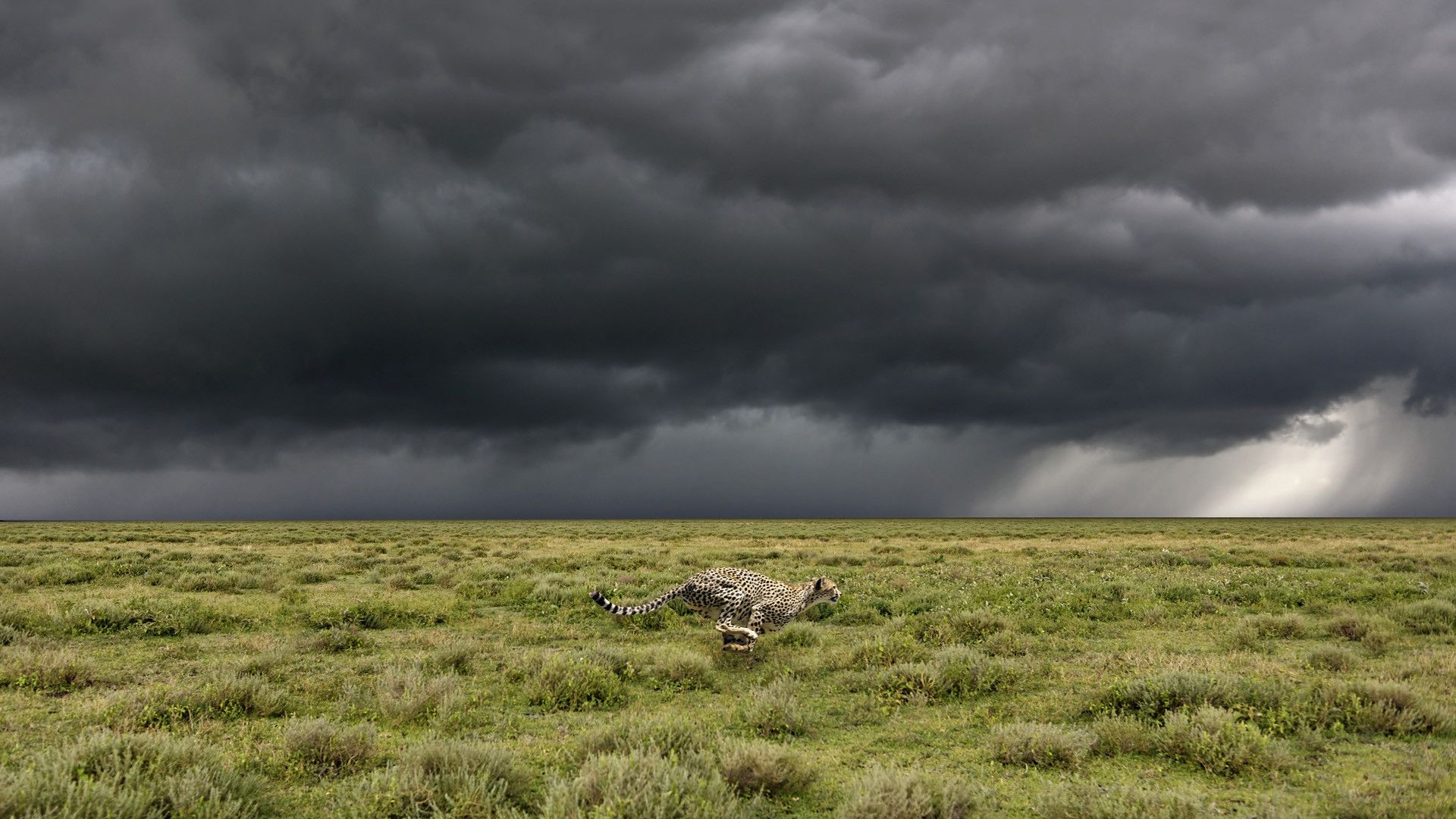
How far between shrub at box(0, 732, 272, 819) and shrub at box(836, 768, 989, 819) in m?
4.86

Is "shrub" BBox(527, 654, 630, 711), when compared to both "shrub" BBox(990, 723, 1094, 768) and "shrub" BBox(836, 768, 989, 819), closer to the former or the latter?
"shrub" BBox(836, 768, 989, 819)

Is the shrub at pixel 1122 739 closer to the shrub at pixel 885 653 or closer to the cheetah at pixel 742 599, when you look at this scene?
the shrub at pixel 885 653

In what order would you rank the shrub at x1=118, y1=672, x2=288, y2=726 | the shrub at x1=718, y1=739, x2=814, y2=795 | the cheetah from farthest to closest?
the cheetah < the shrub at x1=118, y1=672, x2=288, y2=726 < the shrub at x1=718, y1=739, x2=814, y2=795

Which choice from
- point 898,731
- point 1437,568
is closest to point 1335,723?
point 898,731

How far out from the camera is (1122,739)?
7.51 meters

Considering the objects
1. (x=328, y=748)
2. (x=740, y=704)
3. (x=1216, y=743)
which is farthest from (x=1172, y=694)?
(x=328, y=748)

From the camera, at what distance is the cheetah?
1252 cm

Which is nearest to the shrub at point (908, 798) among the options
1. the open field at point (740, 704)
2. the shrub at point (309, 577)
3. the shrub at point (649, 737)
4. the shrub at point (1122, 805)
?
the open field at point (740, 704)

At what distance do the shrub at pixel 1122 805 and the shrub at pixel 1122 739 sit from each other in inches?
Answer: 52.9

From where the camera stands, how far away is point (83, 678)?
33.5 feet

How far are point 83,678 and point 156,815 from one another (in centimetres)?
671

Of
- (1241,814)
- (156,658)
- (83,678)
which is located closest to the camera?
(1241,814)

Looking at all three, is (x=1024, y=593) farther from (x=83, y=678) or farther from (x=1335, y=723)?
(x=83, y=678)

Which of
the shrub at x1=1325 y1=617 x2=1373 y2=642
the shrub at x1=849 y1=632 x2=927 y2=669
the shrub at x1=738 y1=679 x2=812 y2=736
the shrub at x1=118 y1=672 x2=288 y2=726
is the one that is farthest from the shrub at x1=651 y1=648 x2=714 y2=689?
the shrub at x1=1325 y1=617 x2=1373 y2=642
